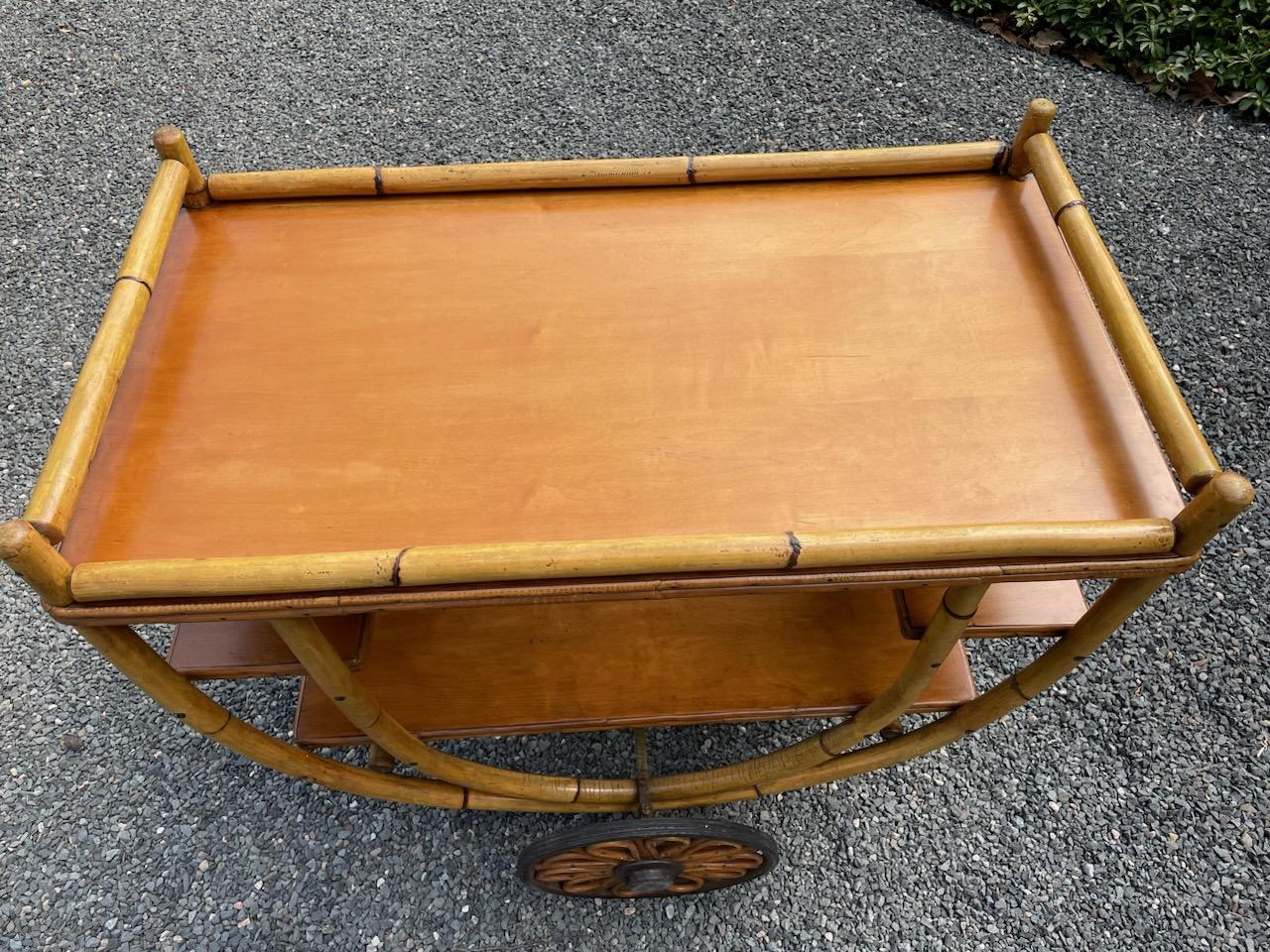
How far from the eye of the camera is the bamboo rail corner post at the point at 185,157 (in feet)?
4.65

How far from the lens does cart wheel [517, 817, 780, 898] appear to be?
4.66 ft

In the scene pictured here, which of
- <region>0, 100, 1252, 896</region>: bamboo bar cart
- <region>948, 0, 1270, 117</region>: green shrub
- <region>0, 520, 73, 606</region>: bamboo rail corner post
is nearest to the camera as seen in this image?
<region>0, 520, 73, 606</region>: bamboo rail corner post

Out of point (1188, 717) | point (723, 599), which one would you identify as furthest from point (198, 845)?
point (1188, 717)

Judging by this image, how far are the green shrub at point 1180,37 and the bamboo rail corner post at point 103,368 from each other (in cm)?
277

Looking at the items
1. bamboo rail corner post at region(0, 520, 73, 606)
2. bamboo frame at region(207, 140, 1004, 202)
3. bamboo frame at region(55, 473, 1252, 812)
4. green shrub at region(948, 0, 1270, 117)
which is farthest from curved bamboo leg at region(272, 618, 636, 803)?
green shrub at region(948, 0, 1270, 117)

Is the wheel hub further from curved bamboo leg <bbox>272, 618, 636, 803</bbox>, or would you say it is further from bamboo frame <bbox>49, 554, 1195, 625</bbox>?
bamboo frame <bbox>49, 554, 1195, 625</bbox>

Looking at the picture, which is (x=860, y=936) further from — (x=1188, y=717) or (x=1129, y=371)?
(x=1129, y=371)

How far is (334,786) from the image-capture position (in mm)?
1453

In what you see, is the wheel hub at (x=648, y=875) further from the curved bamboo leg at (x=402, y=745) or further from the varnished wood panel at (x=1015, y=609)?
→ the varnished wood panel at (x=1015, y=609)

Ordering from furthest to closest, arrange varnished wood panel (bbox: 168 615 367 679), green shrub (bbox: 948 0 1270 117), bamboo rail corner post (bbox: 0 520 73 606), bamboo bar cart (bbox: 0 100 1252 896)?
1. green shrub (bbox: 948 0 1270 117)
2. varnished wood panel (bbox: 168 615 367 679)
3. bamboo bar cart (bbox: 0 100 1252 896)
4. bamboo rail corner post (bbox: 0 520 73 606)

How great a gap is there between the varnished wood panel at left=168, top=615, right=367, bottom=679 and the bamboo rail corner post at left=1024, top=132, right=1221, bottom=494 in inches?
42.5

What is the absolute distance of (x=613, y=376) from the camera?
1.32m

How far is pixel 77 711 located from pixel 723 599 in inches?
51.2

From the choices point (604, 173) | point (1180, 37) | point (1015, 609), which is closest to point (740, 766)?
point (1015, 609)
